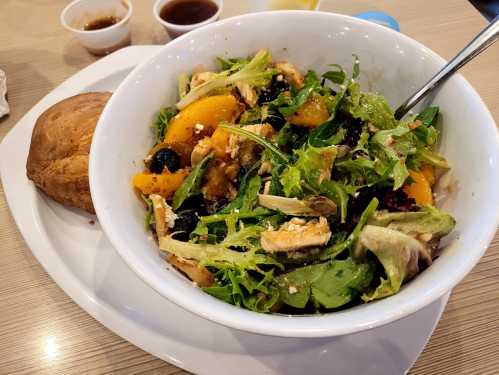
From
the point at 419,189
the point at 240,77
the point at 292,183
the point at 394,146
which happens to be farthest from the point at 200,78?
the point at 419,189

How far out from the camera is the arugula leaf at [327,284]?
1.02 meters

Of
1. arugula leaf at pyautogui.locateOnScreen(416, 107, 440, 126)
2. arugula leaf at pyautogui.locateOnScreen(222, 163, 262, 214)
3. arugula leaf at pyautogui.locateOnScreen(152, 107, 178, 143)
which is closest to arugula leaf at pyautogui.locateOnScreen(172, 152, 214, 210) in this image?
arugula leaf at pyautogui.locateOnScreen(222, 163, 262, 214)

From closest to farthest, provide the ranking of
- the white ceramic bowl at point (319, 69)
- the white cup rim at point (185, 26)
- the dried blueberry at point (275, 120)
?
the white ceramic bowl at point (319, 69) < the dried blueberry at point (275, 120) < the white cup rim at point (185, 26)

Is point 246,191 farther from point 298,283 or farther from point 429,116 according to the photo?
point 429,116

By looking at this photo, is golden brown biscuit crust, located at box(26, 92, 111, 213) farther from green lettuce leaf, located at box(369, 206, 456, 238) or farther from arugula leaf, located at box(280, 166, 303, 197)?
green lettuce leaf, located at box(369, 206, 456, 238)

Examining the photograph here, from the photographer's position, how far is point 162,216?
1.19 metres

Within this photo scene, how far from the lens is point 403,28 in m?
2.42

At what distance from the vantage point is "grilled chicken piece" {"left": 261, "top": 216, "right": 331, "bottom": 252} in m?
1.04

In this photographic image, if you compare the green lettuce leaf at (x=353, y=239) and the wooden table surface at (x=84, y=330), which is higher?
the green lettuce leaf at (x=353, y=239)

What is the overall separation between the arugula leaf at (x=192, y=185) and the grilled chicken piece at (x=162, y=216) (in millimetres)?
47

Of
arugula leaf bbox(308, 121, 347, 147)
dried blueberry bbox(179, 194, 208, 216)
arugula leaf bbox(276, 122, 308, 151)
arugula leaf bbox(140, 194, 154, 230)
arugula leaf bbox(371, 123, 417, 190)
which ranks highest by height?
arugula leaf bbox(371, 123, 417, 190)

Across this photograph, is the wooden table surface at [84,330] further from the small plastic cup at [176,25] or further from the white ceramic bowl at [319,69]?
the small plastic cup at [176,25]

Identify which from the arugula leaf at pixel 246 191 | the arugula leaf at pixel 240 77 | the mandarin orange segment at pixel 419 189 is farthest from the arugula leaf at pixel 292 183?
the arugula leaf at pixel 240 77

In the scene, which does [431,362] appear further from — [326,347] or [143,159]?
[143,159]
